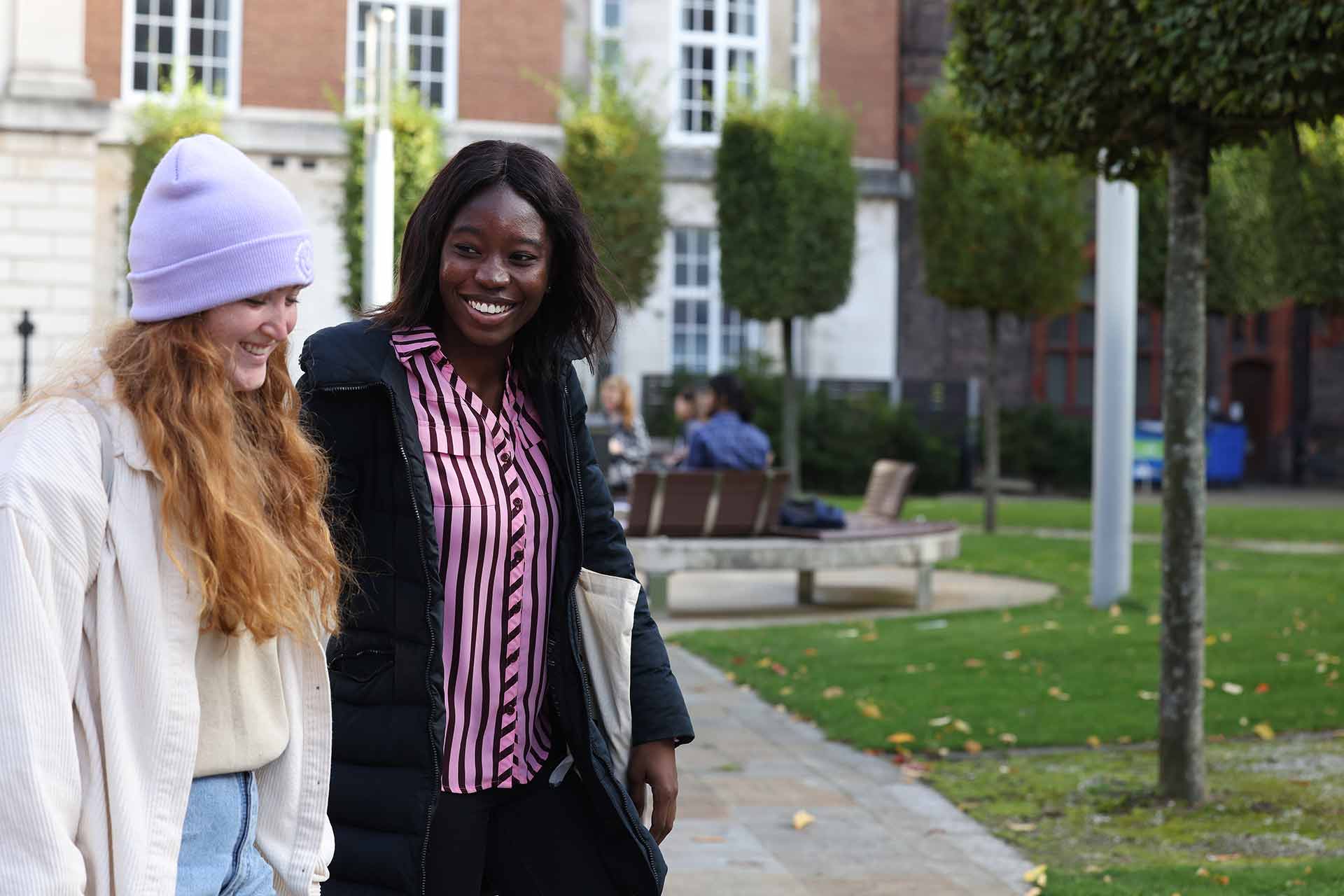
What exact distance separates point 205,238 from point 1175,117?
478 centimetres

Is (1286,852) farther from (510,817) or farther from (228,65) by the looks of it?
(228,65)

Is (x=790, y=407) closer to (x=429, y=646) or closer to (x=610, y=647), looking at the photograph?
(x=610, y=647)

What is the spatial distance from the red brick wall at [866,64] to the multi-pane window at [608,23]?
377 cm

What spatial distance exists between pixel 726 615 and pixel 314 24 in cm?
1945

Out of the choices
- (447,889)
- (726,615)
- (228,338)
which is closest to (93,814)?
(228,338)

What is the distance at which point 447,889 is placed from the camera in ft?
8.99

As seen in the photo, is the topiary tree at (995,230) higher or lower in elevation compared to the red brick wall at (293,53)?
lower

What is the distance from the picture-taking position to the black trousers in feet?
9.14

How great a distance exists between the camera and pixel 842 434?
91.6 ft

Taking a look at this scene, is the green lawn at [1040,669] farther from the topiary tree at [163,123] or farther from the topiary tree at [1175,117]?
the topiary tree at [163,123]

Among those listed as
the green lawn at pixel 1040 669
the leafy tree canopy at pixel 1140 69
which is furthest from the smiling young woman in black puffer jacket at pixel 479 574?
the green lawn at pixel 1040 669

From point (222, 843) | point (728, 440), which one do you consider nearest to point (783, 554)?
point (728, 440)

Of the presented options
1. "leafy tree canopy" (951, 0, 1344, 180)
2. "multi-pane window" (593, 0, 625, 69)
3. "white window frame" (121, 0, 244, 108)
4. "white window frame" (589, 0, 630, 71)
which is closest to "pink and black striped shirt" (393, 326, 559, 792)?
"leafy tree canopy" (951, 0, 1344, 180)

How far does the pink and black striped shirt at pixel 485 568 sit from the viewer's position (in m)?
2.75
